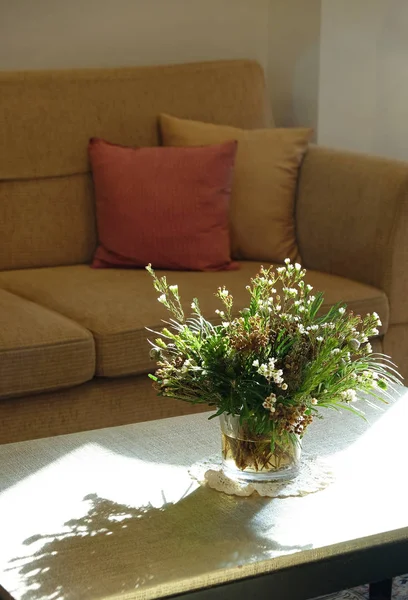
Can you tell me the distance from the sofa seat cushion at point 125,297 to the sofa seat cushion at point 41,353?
57 millimetres

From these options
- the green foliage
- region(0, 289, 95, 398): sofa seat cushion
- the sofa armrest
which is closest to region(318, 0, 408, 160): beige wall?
the sofa armrest

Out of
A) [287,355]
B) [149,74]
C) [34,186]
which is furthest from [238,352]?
[149,74]

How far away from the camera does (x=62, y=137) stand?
2.92 metres

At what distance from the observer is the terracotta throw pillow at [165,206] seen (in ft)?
9.12

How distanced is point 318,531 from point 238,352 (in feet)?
0.88

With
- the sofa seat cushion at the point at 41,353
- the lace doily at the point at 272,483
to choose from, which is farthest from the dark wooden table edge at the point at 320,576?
the sofa seat cushion at the point at 41,353

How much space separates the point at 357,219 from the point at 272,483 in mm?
1390

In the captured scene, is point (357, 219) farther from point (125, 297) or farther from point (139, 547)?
point (139, 547)

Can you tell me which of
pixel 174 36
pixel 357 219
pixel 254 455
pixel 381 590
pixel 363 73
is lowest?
pixel 381 590

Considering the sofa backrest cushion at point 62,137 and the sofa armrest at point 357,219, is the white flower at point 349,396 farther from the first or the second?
the sofa backrest cushion at point 62,137

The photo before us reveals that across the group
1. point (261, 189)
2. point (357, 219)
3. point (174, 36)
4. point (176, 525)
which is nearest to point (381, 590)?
point (176, 525)

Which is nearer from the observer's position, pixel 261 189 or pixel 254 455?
pixel 254 455

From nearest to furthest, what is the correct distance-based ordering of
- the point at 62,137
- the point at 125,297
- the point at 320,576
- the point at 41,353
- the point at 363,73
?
the point at 320,576 → the point at 41,353 → the point at 125,297 → the point at 62,137 → the point at 363,73

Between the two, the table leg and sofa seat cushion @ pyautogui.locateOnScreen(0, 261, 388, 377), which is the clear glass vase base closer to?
the table leg
